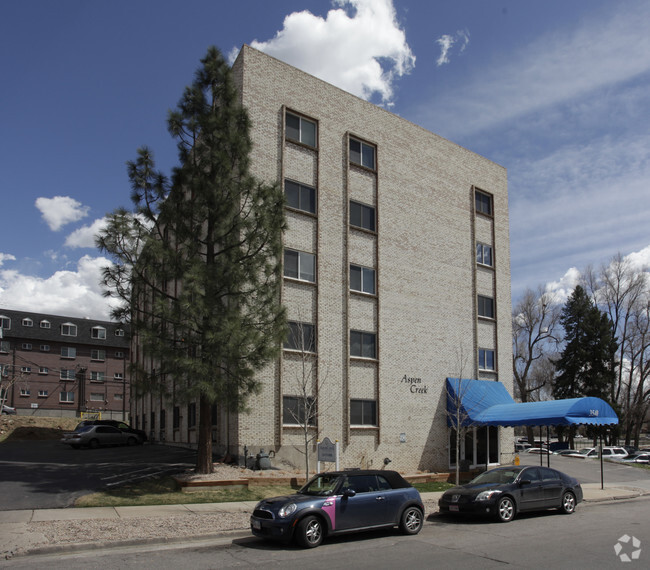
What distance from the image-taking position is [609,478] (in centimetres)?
2991

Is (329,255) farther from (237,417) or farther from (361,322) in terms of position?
(237,417)

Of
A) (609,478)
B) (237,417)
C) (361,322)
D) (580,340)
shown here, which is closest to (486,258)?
(361,322)

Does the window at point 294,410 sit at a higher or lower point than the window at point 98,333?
lower

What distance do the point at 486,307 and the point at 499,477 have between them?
17.2 m

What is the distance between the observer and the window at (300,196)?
24391mm

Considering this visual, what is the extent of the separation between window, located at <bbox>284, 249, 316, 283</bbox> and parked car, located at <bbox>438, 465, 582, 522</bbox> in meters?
10.8

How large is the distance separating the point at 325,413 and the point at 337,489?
38.1 feet

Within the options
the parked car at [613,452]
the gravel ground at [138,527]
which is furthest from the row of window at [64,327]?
the gravel ground at [138,527]

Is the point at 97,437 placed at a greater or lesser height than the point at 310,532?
lesser

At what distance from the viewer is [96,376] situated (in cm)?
7200

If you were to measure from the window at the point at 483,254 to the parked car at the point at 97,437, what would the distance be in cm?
2195

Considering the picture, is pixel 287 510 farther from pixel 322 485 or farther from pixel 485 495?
pixel 485 495

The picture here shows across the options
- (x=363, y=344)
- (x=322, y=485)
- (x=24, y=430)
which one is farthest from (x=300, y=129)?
(x=24, y=430)

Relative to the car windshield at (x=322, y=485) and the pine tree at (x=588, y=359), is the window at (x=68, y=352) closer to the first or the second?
the pine tree at (x=588, y=359)
